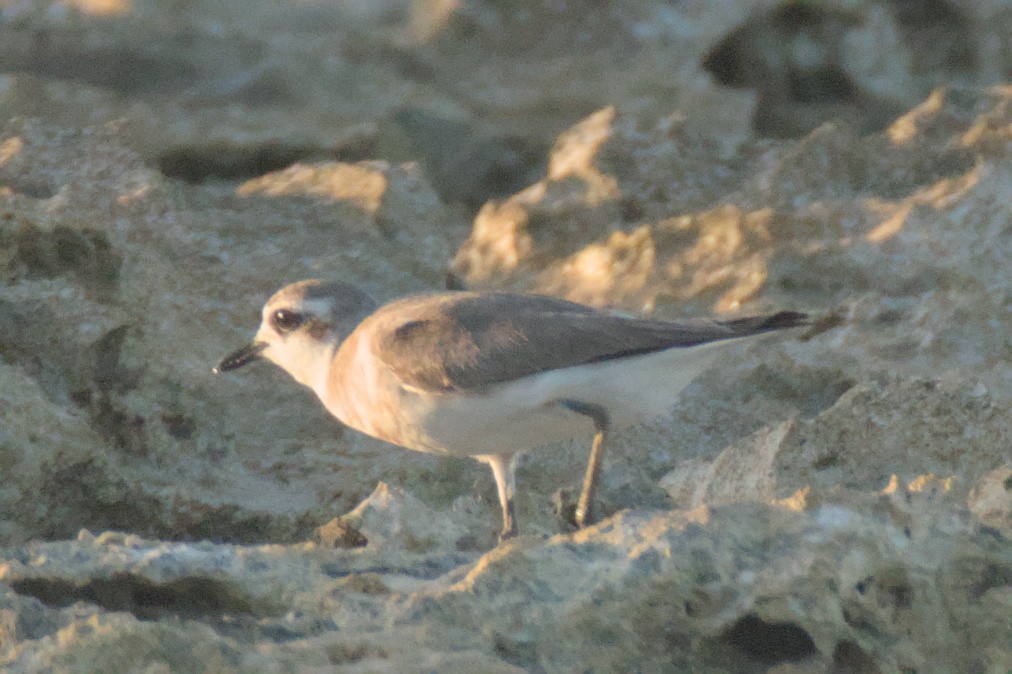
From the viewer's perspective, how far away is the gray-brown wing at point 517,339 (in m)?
5.88

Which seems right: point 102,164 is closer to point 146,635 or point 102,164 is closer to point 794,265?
point 794,265

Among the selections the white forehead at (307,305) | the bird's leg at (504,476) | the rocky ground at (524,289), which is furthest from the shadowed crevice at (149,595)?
the white forehead at (307,305)

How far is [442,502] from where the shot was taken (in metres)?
6.99

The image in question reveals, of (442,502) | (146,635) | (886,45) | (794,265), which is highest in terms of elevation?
(886,45)

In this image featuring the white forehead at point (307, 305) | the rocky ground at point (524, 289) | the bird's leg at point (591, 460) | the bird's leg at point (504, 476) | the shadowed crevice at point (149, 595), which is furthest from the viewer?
the white forehead at point (307, 305)

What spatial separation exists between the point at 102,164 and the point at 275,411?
2.04 m

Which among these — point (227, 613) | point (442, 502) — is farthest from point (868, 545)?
point (442, 502)

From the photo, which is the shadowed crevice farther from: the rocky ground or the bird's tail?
the bird's tail

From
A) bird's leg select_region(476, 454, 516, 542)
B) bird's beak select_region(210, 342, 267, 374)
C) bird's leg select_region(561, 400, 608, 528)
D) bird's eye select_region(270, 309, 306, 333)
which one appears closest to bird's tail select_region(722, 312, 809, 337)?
bird's leg select_region(561, 400, 608, 528)

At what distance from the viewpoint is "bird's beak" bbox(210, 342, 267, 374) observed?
23.7 feet

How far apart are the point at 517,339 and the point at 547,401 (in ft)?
0.89

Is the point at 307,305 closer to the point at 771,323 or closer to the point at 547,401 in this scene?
the point at 547,401

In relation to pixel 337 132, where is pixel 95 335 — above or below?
below

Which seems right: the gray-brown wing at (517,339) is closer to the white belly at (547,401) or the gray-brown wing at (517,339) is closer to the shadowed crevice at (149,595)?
the white belly at (547,401)
